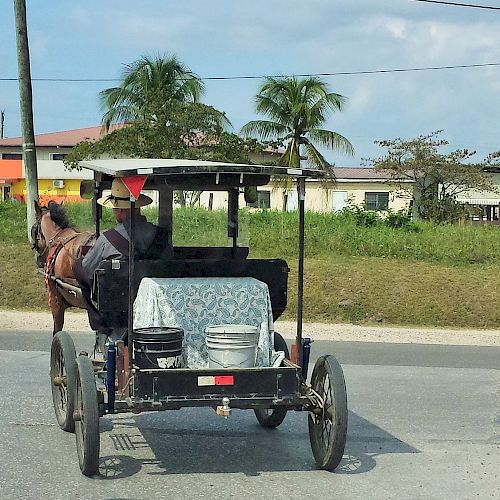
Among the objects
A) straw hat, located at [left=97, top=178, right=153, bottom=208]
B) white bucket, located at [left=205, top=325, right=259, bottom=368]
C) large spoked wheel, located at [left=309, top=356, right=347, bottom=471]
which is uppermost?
straw hat, located at [left=97, top=178, right=153, bottom=208]

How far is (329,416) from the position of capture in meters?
6.57

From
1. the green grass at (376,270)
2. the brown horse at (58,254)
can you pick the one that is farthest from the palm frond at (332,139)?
the brown horse at (58,254)

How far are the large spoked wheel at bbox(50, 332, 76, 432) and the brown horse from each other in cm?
125

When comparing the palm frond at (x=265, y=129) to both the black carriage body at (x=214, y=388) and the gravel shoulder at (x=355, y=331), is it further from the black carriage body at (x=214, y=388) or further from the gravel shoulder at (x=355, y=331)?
the black carriage body at (x=214, y=388)

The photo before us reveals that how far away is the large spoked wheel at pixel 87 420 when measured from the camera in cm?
621

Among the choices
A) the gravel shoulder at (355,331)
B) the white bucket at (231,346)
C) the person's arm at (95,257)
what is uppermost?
the person's arm at (95,257)

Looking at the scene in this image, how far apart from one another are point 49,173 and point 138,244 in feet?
157

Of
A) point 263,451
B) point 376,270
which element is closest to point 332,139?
point 376,270

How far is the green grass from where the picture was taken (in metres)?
17.4

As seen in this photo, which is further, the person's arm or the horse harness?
the horse harness

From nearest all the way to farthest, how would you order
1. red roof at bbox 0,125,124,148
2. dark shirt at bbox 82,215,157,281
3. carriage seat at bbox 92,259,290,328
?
carriage seat at bbox 92,259,290,328 → dark shirt at bbox 82,215,157,281 → red roof at bbox 0,125,124,148

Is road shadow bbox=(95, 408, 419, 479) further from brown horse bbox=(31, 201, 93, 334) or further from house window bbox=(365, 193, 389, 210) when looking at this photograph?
house window bbox=(365, 193, 389, 210)

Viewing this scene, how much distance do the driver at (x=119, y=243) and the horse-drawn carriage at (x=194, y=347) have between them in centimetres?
15

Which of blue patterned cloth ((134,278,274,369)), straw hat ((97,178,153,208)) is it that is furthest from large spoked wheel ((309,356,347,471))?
straw hat ((97,178,153,208))
